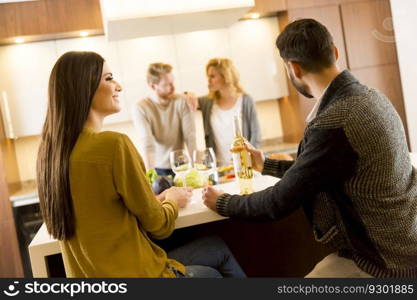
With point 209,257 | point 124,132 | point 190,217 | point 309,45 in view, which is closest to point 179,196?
point 190,217

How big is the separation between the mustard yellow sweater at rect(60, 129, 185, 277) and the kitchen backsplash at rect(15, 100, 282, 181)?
3.01 metres

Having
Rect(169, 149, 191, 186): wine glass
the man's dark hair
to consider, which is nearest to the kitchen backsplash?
Rect(169, 149, 191, 186): wine glass

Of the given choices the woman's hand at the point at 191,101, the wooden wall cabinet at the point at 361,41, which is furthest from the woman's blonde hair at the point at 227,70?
the wooden wall cabinet at the point at 361,41

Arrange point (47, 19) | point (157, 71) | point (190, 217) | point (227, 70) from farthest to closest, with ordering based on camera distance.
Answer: point (47, 19)
point (227, 70)
point (157, 71)
point (190, 217)

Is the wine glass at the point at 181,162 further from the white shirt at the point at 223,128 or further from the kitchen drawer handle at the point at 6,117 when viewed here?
the kitchen drawer handle at the point at 6,117

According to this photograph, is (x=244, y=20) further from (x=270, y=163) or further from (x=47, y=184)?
(x=47, y=184)

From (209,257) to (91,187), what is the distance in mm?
454

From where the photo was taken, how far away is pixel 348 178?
1150 millimetres

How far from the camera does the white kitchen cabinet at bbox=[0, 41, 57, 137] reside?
3666 mm

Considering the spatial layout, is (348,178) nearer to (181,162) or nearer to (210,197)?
(210,197)

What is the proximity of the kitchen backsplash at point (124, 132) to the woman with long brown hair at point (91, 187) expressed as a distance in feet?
9.66

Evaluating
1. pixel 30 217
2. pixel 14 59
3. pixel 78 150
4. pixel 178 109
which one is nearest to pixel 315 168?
pixel 78 150

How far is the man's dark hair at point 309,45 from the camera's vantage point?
122 cm

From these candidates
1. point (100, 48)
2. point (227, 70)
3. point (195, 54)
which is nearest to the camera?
point (227, 70)
